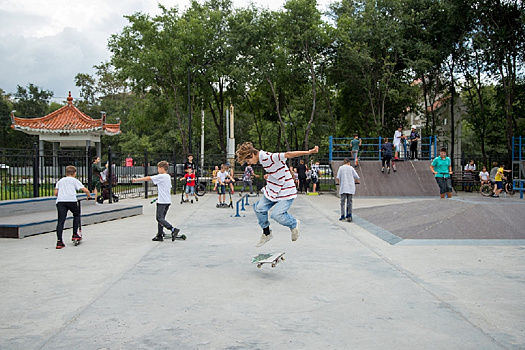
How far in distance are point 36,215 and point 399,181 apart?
17757 mm

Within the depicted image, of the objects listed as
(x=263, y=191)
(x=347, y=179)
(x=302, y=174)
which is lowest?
(x=263, y=191)

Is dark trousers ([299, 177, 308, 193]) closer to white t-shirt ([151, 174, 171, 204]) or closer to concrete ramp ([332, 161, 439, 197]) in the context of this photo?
concrete ramp ([332, 161, 439, 197])

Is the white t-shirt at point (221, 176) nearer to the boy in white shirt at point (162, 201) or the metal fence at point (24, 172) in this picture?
the metal fence at point (24, 172)

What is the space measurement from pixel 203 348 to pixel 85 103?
232 ft

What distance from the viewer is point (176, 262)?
24.8 feet

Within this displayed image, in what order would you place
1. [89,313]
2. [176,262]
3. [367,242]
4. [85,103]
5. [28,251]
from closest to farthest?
[89,313]
[176,262]
[28,251]
[367,242]
[85,103]

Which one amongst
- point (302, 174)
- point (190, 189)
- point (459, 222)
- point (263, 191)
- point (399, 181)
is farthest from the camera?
point (302, 174)

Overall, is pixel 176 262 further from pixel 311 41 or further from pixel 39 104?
pixel 39 104

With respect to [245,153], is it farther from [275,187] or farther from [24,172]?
[24,172]

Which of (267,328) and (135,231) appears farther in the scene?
(135,231)

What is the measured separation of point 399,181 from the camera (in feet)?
80.3

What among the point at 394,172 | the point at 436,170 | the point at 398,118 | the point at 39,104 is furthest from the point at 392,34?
the point at 39,104

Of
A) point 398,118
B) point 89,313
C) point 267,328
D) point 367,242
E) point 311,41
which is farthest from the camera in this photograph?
point 398,118

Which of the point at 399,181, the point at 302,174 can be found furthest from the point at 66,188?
the point at 302,174
